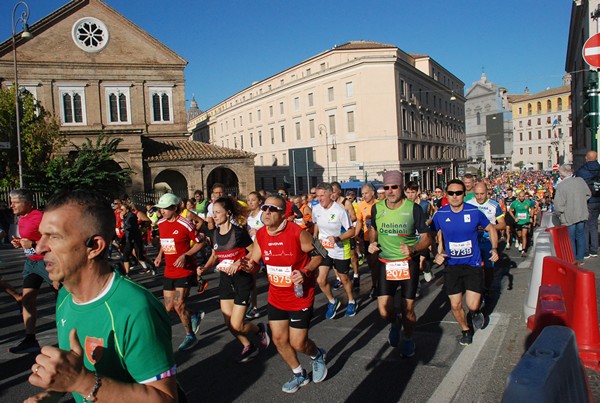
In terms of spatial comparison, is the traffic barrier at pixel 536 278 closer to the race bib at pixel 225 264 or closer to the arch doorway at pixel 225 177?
the race bib at pixel 225 264

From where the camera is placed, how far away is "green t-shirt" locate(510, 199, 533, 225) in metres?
13.5

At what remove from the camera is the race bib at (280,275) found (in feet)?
16.3

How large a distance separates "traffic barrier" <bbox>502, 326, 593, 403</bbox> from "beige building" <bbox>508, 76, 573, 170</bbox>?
105m

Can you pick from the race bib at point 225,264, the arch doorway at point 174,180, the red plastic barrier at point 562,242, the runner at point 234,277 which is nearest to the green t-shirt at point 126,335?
the runner at point 234,277

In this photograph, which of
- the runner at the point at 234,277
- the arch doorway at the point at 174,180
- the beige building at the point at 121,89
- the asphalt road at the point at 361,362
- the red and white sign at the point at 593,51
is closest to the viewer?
the asphalt road at the point at 361,362

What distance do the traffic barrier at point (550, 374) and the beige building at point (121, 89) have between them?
30.4 m

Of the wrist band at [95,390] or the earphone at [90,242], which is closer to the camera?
the wrist band at [95,390]

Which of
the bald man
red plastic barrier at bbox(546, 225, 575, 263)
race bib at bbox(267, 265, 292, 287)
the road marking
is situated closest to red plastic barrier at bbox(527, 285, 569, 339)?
the road marking

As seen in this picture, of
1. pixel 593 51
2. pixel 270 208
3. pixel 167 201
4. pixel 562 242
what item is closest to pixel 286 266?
pixel 270 208

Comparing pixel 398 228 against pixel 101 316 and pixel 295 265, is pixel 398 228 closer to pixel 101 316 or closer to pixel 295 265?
pixel 295 265

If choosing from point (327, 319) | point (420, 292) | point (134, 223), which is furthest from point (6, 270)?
point (420, 292)

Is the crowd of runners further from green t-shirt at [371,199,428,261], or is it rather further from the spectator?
the spectator

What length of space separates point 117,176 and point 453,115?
6344 cm

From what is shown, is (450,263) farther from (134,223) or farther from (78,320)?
(134,223)
